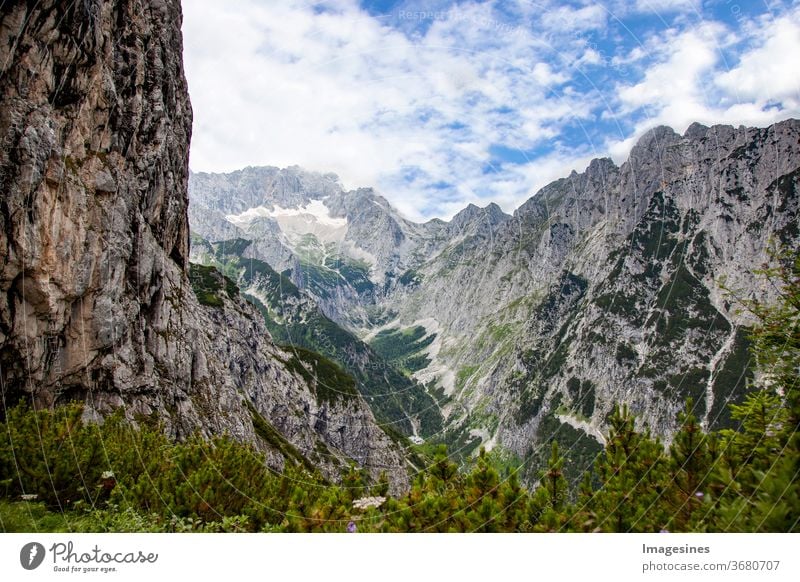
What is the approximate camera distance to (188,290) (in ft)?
248

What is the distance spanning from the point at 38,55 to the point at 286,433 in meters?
115

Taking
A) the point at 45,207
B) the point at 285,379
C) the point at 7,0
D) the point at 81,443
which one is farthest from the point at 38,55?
the point at 285,379

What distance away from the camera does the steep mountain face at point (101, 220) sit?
106 feet
